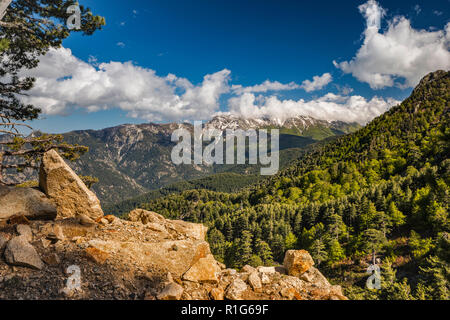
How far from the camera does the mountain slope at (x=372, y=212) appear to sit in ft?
146

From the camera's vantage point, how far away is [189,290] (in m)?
8.96

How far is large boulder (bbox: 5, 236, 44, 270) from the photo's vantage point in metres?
8.06

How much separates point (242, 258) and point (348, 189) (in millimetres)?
78718

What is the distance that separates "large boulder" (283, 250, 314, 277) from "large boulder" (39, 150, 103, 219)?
37.9 ft

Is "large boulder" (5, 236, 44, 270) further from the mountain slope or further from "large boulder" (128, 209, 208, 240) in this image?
the mountain slope

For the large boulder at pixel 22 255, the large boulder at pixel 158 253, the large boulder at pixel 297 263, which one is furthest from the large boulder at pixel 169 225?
the large boulder at pixel 22 255

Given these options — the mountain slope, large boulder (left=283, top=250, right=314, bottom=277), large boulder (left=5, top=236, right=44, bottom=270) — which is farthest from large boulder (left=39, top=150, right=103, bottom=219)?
the mountain slope

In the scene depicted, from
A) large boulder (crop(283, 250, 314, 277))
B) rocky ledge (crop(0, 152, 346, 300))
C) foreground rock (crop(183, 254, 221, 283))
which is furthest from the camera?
large boulder (crop(283, 250, 314, 277))

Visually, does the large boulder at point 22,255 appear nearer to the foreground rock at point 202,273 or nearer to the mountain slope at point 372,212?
the foreground rock at point 202,273

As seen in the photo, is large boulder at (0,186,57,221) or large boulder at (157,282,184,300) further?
large boulder at (0,186,57,221)
